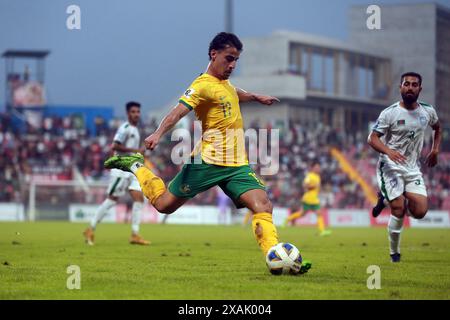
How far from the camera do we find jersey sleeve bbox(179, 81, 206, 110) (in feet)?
35.2

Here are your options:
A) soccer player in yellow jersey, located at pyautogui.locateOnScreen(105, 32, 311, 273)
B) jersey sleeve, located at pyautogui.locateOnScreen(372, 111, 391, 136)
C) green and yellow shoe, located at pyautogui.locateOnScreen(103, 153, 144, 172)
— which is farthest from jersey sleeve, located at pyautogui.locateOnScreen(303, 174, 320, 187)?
soccer player in yellow jersey, located at pyautogui.locateOnScreen(105, 32, 311, 273)

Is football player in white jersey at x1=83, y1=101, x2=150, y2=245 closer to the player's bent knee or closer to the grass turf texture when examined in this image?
the grass turf texture

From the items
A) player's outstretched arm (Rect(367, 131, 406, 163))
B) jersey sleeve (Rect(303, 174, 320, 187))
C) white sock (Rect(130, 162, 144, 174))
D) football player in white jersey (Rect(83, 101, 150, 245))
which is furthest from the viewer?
jersey sleeve (Rect(303, 174, 320, 187))

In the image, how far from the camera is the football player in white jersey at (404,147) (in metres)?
13.4

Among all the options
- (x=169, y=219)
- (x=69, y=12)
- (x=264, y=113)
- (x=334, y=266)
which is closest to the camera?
(x=334, y=266)

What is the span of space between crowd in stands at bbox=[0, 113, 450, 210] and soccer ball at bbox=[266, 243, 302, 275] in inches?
1258

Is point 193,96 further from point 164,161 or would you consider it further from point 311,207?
point 164,161

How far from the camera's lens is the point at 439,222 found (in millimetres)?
41375

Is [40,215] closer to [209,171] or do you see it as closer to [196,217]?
[196,217]

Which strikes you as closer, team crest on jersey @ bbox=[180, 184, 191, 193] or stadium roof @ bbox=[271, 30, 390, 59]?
team crest on jersey @ bbox=[180, 184, 191, 193]

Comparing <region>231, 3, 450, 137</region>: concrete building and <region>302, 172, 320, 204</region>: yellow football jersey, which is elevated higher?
<region>231, 3, 450, 137</region>: concrete building

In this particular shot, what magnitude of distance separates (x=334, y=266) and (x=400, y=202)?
1602 millimetres
